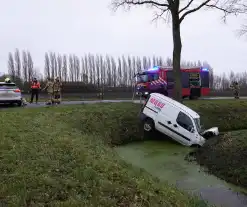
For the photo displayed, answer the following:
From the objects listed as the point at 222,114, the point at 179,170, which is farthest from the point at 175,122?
the point at 222,114

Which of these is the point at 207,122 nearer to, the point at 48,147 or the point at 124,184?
the point at 48,147

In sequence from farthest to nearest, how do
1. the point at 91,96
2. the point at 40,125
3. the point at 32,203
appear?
the point at 91,96 → the point at 40,125 → the point at 32,203

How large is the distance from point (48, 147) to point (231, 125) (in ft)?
60.3

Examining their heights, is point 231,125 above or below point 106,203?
below

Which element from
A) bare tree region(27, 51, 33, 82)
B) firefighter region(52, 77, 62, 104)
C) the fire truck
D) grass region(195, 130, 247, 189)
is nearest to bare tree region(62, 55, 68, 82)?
bare tree region(27, 51, 33, 82)

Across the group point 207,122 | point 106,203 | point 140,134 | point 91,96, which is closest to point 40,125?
point 140,134

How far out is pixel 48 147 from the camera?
34.7ft

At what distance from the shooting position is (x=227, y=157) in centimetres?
1494

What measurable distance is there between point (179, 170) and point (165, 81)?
60.8 ft

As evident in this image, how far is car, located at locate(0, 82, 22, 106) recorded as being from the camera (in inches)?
906

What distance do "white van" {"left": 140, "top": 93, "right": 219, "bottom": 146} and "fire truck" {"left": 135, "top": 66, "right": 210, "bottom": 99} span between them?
33.9 feet

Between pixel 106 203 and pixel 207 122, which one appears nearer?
pixel 106 203

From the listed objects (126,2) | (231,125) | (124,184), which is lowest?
(231,125)

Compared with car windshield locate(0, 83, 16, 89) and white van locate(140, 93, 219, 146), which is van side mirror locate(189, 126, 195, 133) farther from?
car windshield locate(0, 83, 16, 89)
